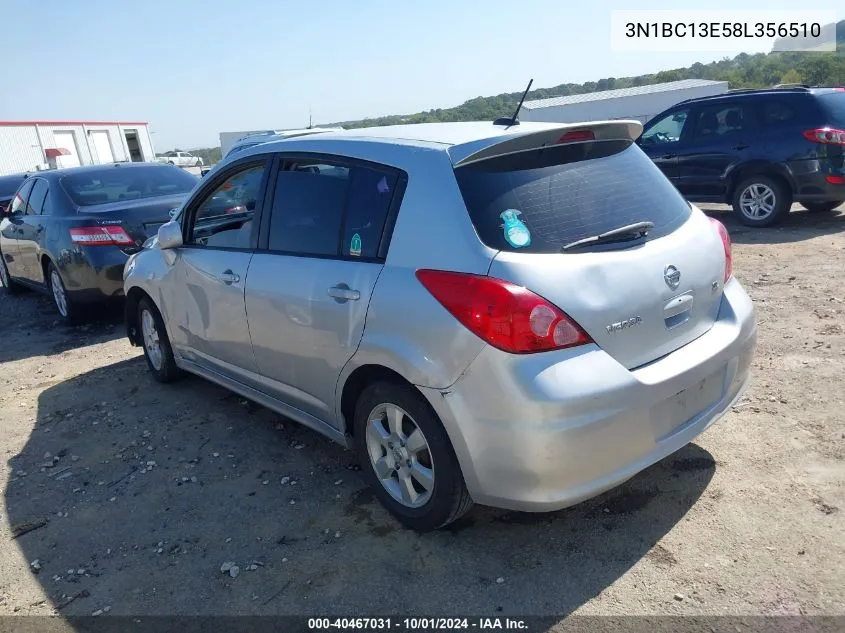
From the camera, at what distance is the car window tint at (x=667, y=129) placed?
10227mm

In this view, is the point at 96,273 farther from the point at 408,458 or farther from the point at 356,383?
the point at 408,458

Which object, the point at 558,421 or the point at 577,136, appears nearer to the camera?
the point at 558,421

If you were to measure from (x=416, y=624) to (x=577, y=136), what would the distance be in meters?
2.21

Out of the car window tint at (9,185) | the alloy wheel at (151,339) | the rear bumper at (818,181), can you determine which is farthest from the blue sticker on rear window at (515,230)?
the car window tint at (9,185)

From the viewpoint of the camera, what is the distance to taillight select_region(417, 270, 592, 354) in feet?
8.41

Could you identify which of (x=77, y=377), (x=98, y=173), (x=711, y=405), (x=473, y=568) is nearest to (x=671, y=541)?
(x=711, y=405)

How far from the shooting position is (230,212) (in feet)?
14.4

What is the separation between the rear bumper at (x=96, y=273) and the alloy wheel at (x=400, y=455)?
190 inches

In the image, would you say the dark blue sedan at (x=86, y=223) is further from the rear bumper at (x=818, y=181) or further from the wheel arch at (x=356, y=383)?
the rear bumper at (x=818, y=181)

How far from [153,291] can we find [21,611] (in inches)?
104

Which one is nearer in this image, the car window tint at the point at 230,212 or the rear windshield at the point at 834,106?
the car window tint at the point at 230,212

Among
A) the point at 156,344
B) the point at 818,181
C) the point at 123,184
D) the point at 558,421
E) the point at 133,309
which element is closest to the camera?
the point at 558,421

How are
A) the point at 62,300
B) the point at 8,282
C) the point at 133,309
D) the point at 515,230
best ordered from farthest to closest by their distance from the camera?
the point at 8,282 < the point at 62,300 < the point at 133,309 < the point at 515,230

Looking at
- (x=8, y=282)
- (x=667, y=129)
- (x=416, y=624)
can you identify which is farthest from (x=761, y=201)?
Result: (x=8, y=282)
